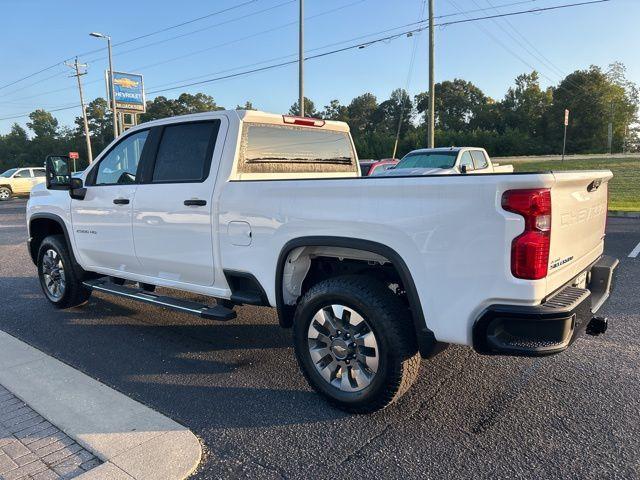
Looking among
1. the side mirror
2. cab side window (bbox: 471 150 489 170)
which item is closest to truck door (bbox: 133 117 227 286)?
the side mirror

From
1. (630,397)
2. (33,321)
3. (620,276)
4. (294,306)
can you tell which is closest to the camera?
(630,397)

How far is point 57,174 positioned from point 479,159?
1218 centimetres

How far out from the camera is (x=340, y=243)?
3.12 meters

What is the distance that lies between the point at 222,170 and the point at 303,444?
2117 millimetres

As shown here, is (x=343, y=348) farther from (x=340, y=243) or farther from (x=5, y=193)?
(x=5, y=193)

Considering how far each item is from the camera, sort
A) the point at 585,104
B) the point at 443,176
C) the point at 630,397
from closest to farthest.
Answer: the point at 443,176 < the point at 630,397 < the point at 585,104

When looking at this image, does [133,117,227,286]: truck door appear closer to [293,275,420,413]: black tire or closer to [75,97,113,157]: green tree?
[293,275,420,413]: black tire

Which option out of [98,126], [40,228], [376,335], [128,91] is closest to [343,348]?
[376,335]

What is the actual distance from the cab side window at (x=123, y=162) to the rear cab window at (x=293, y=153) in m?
1.18

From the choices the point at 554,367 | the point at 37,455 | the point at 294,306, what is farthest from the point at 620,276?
the point at 37,455

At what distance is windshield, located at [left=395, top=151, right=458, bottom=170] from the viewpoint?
13.5 m

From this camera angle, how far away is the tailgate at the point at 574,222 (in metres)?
2.62

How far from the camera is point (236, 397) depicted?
349 centimetres

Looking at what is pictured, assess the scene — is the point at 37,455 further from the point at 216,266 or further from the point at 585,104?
the point at 585,104
